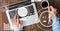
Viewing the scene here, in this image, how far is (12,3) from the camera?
0.86 meters

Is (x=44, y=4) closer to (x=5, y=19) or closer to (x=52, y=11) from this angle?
(x=52, y=11)

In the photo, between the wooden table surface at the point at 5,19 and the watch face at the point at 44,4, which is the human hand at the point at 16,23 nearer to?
the wooden table surface at the point at 5,19

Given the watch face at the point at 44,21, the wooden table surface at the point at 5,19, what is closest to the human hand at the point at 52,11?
the watch face at the point at 44,21

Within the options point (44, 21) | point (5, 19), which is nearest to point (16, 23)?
point (5, 19)

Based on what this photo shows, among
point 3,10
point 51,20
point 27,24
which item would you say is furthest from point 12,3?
point 51,20

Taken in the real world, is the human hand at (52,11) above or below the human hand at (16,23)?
above

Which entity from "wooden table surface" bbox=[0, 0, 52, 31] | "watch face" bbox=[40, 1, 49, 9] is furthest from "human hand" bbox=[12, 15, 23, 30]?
"watch face" bbox=[40, 1, 49, 9]

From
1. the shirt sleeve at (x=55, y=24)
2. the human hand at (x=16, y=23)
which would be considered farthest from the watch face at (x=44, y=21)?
the human hand at (x=16, y=23)

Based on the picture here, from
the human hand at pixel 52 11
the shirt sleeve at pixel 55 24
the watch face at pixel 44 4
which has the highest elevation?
the watch face at pixel 44 4

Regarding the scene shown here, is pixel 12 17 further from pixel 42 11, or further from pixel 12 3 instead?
pixel 42 11

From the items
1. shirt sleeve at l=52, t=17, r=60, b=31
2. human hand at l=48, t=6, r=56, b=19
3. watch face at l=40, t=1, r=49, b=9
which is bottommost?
shirt sleeve at l=52, t=17, r=60, b=31

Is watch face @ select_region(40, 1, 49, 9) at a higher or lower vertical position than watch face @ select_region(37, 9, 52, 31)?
higher

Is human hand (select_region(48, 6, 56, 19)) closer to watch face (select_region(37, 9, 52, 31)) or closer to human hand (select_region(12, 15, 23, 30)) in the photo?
watch face (select_region(37, 9, 52, 31))

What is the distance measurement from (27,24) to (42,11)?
0.14 m
